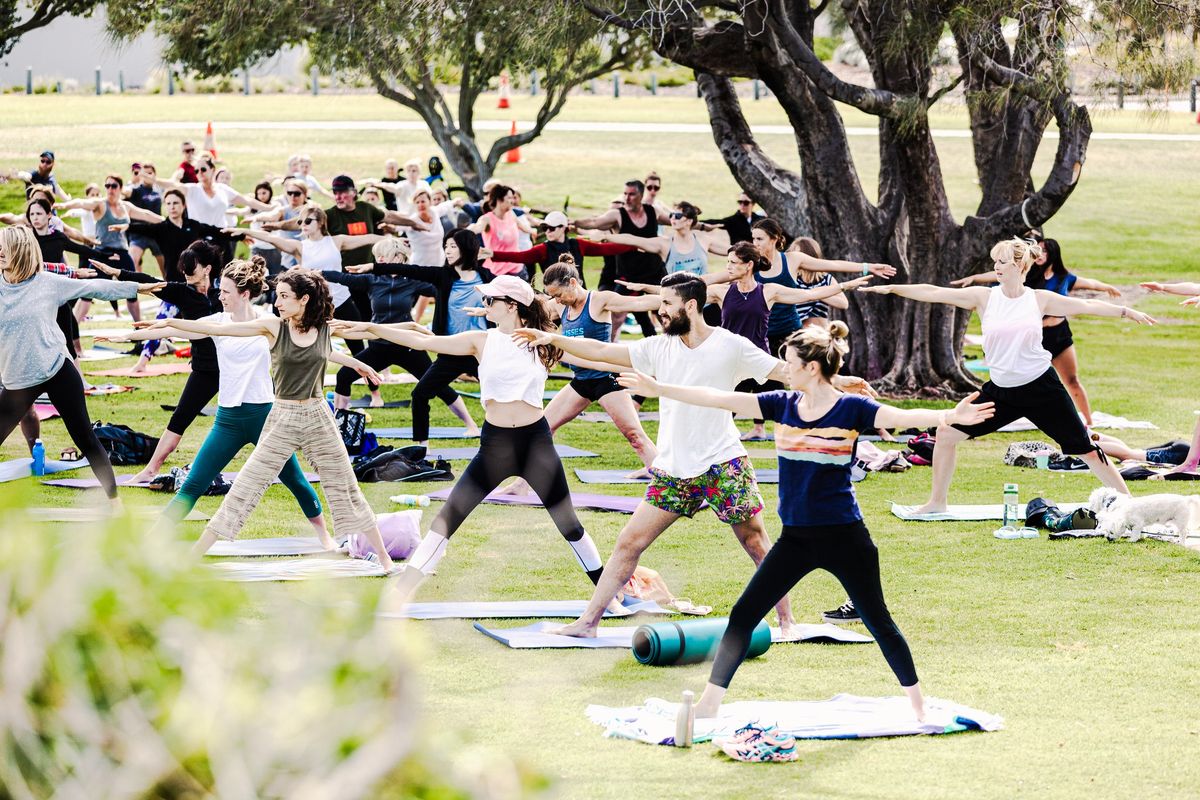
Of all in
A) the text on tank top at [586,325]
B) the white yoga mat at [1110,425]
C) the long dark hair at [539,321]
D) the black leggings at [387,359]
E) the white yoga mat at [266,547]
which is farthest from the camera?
the white yoga mat at [1110,425]

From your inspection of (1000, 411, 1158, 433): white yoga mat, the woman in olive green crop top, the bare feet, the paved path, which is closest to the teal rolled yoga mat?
the bare feet

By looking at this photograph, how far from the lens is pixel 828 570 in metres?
6.70

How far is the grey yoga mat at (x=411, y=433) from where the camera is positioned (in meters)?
14.5

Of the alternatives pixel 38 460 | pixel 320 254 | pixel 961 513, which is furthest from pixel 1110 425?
pixel 38 460

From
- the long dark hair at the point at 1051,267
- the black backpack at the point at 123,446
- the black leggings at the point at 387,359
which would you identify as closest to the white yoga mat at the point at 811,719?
the black backpack at the point at 123,446

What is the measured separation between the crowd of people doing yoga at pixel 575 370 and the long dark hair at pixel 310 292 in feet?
0.04

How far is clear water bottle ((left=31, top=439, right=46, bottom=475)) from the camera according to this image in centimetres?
1246

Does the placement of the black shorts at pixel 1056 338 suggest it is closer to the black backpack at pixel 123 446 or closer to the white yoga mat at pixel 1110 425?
the white yoga mat at pixel 1110 425

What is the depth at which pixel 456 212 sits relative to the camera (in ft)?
73.4

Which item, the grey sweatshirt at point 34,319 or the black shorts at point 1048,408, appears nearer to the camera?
the grey sweatshirt at point 34,319

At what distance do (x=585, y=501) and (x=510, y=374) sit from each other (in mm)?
3731

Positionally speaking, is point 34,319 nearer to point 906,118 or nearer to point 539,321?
point 539,321

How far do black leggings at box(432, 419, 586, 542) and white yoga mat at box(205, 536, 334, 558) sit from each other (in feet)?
6.89

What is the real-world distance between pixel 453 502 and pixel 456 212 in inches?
568
